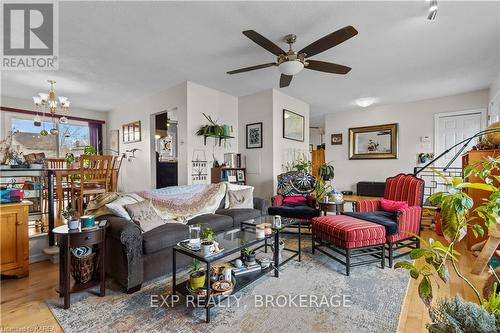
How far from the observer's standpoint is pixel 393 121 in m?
5.80

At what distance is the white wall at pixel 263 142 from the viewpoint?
4707mm

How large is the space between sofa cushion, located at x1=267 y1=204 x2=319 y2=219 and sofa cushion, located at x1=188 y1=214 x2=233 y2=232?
80 cm

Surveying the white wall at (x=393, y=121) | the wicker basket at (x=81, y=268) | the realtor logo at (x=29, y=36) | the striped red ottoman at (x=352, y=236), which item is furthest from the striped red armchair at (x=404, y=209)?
the realtor logo at (x=29, y=36)

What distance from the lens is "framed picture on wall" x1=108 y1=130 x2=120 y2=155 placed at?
20.1 ft

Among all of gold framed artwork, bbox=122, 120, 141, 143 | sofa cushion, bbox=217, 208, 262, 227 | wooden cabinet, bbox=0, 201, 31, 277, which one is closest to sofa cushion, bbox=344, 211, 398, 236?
sofa cushion, bbox=217, 208, 262, 227

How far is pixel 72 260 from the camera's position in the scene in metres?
2.13

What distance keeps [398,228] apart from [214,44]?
2981mm

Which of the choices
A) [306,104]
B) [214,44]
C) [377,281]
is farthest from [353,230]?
[306,104]

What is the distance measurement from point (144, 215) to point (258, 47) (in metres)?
2.34

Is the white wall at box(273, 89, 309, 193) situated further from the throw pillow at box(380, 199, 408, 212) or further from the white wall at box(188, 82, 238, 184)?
the throw pillow at box(380, 199, 408, 212)

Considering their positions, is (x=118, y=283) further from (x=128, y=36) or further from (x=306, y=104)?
Answer: (x=306, y=104)

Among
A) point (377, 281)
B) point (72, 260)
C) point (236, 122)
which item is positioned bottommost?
point (377, 281)

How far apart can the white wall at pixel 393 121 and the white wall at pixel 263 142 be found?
279 cm

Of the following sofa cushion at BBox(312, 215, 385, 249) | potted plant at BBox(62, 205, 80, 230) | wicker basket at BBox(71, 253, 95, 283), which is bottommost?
wicker basket at BBox(71, 253, 95, 283)
